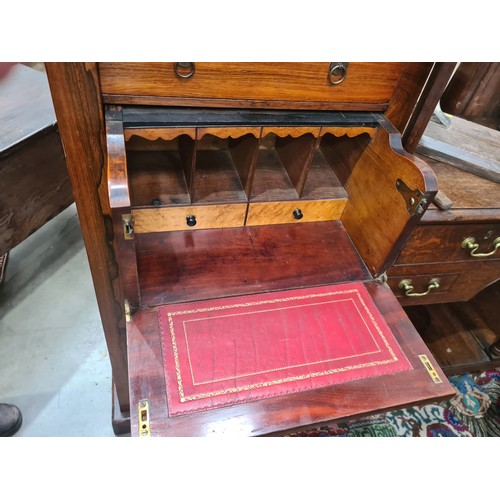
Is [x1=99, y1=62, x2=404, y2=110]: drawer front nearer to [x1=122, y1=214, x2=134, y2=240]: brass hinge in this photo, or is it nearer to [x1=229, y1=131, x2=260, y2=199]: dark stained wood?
[x1=229, y1=131, x2=260, y2=199]: dark stained wood

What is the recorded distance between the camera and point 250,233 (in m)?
0.99

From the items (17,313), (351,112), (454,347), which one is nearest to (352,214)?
(351,112)

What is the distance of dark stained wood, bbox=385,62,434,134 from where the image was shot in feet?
2.52

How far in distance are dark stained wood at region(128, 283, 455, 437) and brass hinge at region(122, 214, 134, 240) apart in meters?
0.19

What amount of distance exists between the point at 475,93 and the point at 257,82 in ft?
3.40

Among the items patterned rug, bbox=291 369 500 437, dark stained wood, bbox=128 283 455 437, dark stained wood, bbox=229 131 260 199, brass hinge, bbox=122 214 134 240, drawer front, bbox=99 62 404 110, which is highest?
dark stained wood, bbox=229 131 260 199

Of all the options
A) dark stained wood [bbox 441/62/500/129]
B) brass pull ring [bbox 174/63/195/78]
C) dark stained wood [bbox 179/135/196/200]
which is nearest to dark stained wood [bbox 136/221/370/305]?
dark stained wood [bbox 179/135/196/200]

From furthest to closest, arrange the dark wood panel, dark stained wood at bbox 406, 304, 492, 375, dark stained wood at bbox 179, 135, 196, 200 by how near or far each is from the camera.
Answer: dark stained wood at bbox 406, 304, 492, 375, the dark wood panel, dark stained wood at bbox 179, 135, 196, 200

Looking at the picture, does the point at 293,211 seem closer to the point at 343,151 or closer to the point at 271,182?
the point at 271,182

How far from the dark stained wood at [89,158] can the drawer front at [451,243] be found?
2.49ft

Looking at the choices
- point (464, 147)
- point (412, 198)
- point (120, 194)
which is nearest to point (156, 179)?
point (120, 194)

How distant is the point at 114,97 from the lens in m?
0.69

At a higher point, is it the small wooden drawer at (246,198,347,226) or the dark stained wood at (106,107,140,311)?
the small wooden drawer at (246,198,347,226)

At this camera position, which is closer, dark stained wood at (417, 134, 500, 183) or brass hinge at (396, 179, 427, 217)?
brass hinge at (396, 179, 427, 217)
